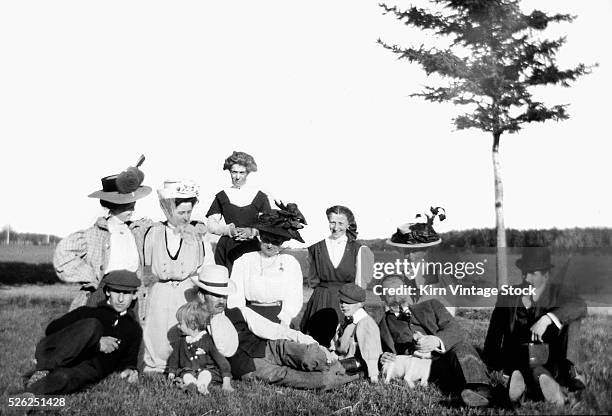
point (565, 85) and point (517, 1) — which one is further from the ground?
point (517, 1)

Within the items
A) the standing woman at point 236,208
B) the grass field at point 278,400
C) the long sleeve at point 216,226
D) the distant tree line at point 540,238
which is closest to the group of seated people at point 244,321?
the grass field at point 278,400

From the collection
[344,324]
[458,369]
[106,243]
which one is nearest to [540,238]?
[344,324]

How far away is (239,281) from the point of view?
19.9 ft

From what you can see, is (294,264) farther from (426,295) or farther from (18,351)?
(18,351)

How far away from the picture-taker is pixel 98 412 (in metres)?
4.73

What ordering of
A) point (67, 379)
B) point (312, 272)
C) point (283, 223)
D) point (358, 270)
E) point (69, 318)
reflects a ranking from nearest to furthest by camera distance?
point (67, 379)
point (69, 318)
point (283, 223)
point (358, 270)
point (312, 272)

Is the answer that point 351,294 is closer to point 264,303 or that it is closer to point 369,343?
point 369,343

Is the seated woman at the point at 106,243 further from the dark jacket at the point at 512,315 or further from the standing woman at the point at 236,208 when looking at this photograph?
the dark jacket at the point at 512,315

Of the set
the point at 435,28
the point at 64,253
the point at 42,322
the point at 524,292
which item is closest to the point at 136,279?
Answer: the point at 64,253

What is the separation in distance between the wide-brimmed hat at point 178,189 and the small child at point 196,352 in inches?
44.4

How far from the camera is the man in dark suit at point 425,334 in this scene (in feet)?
17.7

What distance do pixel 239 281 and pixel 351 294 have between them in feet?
3.82

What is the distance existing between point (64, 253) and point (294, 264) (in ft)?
7.41

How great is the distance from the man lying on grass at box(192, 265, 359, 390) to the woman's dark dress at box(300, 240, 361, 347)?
0.65 m
